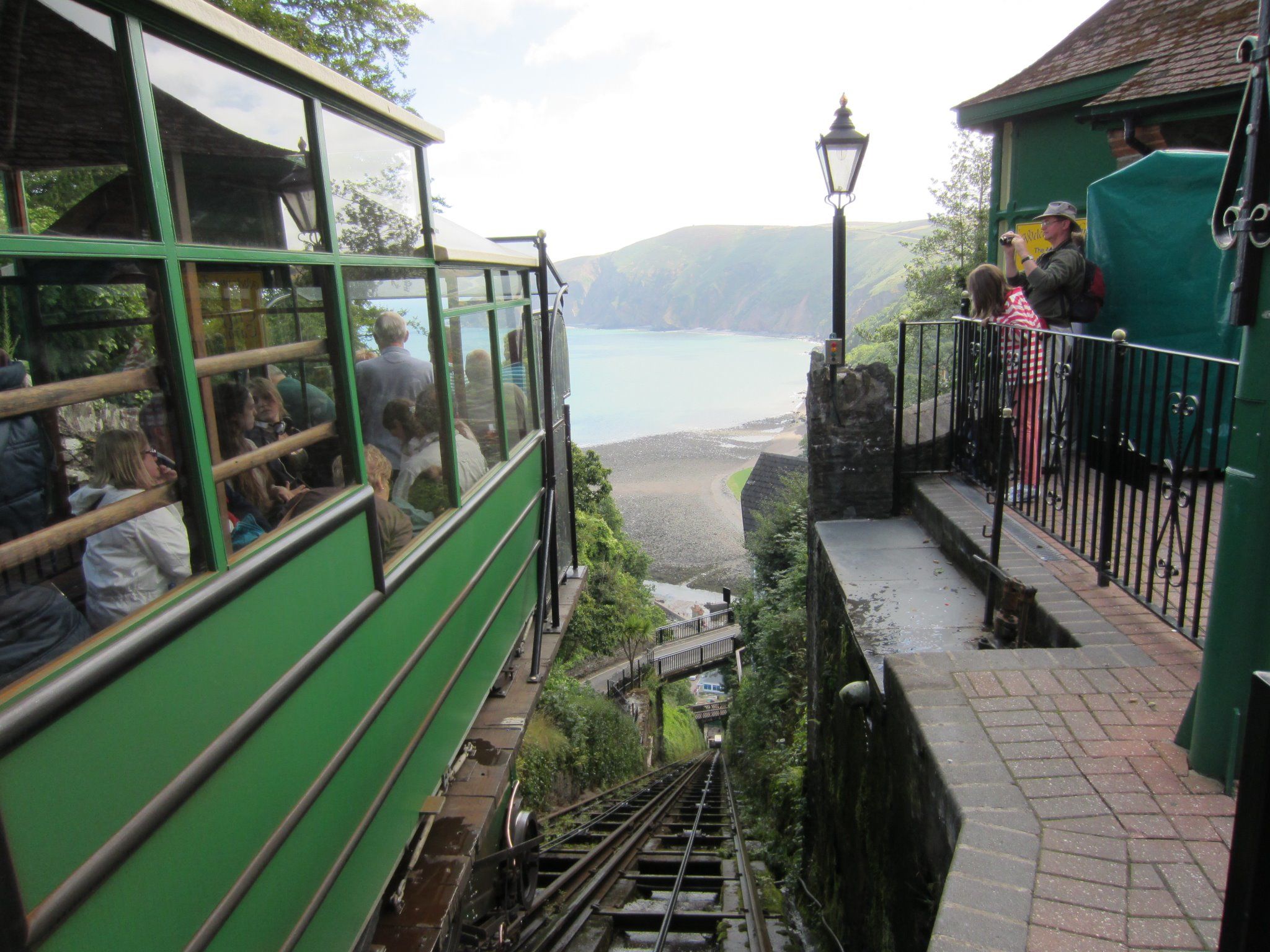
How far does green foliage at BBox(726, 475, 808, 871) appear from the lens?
27.6 feet

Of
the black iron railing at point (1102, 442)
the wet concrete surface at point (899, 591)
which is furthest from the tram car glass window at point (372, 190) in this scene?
the black iron railing at point (1102, 442)

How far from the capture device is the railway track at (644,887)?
6266 mm

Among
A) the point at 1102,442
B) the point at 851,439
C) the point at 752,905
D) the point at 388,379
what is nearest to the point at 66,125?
the point at 388,379

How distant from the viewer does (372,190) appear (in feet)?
10.5

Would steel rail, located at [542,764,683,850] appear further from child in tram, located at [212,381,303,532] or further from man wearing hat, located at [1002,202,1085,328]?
child in tram, located at [212,381,303,532]

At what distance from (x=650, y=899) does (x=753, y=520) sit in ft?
92.0

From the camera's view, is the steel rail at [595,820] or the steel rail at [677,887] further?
the steel rail at [595,820]

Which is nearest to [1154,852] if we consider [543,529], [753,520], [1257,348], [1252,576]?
[1252,576]

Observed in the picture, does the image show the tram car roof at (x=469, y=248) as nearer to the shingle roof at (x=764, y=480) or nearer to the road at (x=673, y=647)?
the road at (x=673, y=647)

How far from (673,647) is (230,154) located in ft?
107

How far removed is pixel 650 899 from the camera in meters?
7.55

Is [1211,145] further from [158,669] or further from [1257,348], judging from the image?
[158,669]

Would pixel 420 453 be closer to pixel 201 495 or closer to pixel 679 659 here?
pixel 201 495

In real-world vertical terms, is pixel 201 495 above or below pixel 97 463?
below
